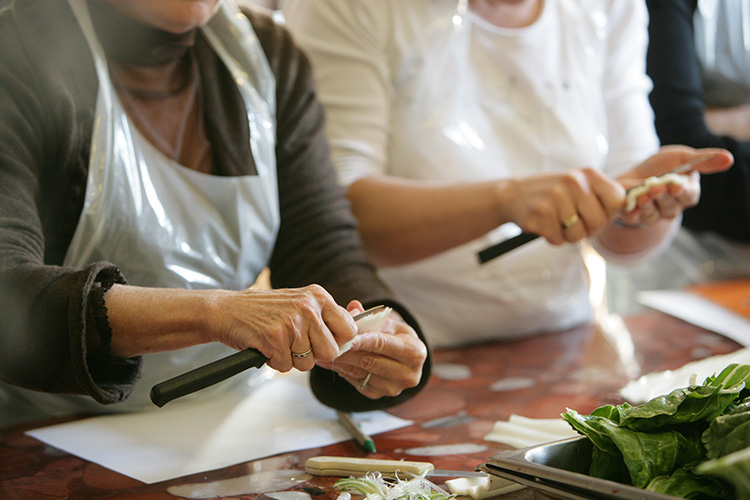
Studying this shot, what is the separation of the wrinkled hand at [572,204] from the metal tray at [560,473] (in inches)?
18.4

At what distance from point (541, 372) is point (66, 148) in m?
0.71

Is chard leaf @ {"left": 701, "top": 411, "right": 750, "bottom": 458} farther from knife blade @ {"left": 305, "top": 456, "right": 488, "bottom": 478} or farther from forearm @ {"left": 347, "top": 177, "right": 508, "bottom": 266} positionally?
forearm @ {"left": 347, "top": 177, "right": 508, "bottom": 266}

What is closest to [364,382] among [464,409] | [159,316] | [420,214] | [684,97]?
[464,409]

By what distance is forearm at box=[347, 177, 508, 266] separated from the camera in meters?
1.10

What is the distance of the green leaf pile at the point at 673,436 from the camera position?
0.53m

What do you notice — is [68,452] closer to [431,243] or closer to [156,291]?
[156,291]

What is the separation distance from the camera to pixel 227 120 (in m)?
0.93

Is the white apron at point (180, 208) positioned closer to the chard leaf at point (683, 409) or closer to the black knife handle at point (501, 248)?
the black knife handle at point (501, 248)

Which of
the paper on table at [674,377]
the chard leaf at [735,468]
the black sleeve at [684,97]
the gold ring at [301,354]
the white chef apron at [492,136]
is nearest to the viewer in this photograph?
the chard leaf at [735,468]

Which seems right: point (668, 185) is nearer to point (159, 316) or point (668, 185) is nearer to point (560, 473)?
point (560, 473)

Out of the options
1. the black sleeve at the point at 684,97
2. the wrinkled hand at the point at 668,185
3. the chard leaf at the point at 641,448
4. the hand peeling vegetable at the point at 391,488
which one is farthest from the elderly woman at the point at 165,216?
the black sleeve at the point at 684,97

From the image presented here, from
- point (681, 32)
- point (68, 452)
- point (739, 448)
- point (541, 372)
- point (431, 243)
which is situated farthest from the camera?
point (681, 32)

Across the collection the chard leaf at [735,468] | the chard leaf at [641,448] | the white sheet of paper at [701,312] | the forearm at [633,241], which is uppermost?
the chard leaf at [735,468]

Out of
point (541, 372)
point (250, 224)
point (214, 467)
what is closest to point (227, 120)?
point (250, 224)
